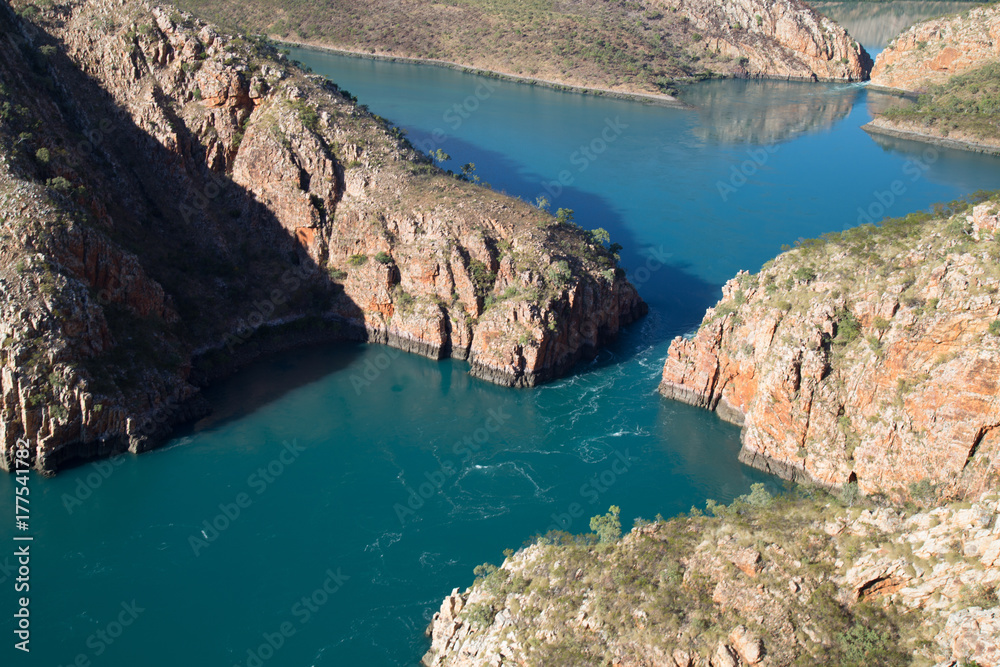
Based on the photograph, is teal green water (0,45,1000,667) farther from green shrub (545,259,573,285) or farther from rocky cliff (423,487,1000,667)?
rocky cliff (423,487,1000,667)

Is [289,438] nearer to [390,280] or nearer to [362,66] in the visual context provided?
[390,280]

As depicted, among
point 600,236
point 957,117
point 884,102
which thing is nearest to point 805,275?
point 600,236

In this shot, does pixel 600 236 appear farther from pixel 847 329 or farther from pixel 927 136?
pixel 927 136

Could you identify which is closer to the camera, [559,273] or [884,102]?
[559,273]

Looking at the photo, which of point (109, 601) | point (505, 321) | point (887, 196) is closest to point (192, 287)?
point (505, 321)

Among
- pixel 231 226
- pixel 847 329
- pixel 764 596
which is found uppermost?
pixel 847 329

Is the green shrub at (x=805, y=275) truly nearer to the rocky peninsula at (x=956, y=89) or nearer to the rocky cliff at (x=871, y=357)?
the rocky cliff at (x=871, y=357)
